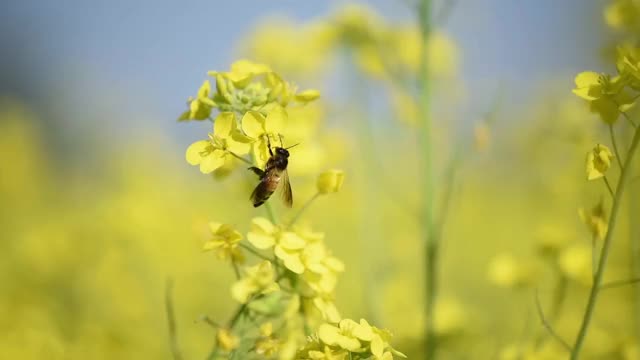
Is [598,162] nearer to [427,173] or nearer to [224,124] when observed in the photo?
[224,124]

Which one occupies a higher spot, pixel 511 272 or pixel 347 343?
pixel 511 272

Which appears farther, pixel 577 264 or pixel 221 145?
pixel 577 264

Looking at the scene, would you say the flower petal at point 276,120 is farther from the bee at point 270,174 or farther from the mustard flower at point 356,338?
the mustard flower at point 356,338

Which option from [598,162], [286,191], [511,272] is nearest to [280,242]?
[286,191]

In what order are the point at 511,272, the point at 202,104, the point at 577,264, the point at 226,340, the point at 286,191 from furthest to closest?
the point at 511,272, the point at 577,264, the point at 286,191, the point at 202,104, the point at 226,340

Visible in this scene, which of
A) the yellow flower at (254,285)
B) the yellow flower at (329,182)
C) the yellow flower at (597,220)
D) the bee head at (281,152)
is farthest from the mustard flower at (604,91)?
the yellow flower at (254,285)

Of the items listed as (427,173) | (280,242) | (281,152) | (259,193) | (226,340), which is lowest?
(226,340)

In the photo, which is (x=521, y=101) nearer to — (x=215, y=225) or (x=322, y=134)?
(x=322, y=134)
